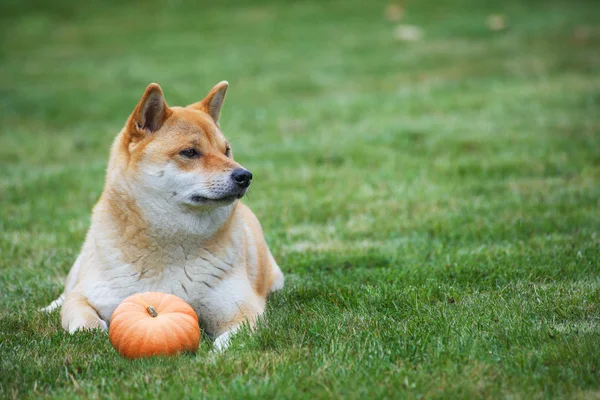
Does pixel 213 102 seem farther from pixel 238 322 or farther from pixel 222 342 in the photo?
pixel 222 342

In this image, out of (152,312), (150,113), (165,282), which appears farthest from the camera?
(150,113)

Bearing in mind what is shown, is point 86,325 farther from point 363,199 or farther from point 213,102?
point 363,199

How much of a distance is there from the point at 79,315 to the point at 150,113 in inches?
54.9

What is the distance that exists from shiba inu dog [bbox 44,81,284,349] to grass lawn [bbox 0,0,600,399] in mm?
312

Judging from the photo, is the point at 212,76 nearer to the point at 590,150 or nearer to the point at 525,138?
the point at 525,138

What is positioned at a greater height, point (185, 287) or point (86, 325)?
point (185, 287)

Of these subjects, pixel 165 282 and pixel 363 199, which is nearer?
pixel 165 282

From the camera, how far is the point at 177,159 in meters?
4.83

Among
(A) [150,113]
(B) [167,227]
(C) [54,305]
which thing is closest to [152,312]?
(B) [167,227]

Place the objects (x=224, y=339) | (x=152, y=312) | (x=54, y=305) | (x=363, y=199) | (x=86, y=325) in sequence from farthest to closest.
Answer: (x=363, y=199)
(x=54, y=305)
(x=86, y=325)
(x=224, y=339)
(x=152, y=312)

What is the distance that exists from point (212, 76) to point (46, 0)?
1438cm

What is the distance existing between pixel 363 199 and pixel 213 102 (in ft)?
12.0

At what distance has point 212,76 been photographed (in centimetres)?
1809

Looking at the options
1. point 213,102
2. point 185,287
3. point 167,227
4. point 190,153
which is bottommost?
point 185,287
